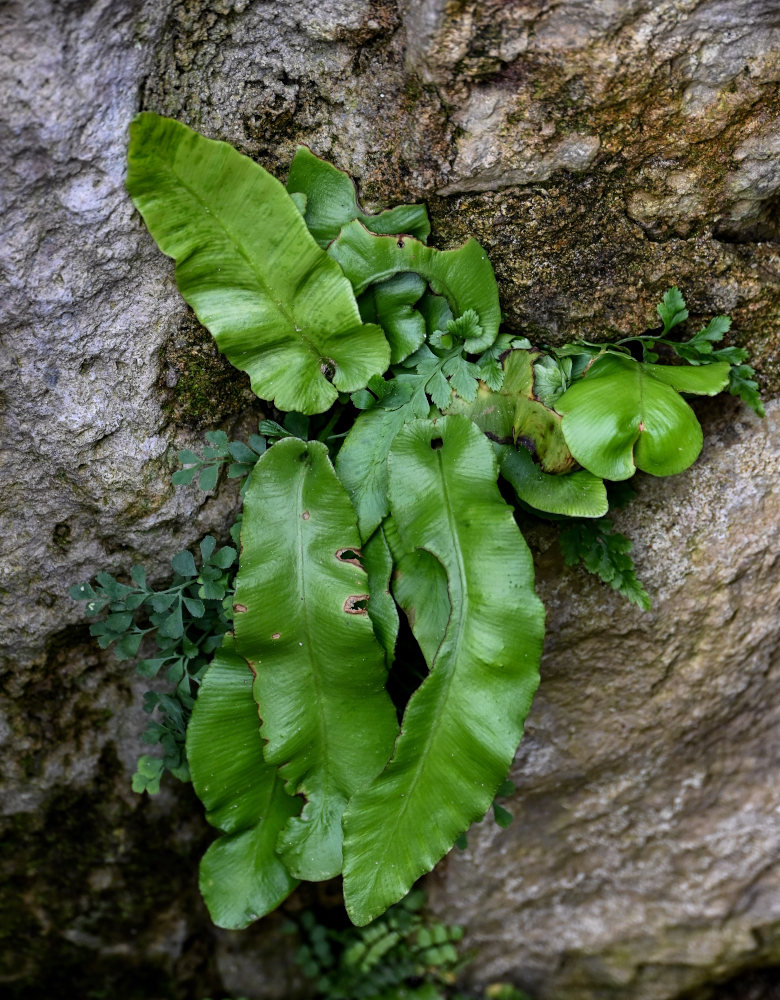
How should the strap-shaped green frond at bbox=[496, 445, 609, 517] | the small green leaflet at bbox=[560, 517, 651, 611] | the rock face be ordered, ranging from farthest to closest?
the small green leaflet at bbox=[560, 517, 651, 611]
the strap-shaped green frond at bbox=[496, 445, 609, 517]
the rock face

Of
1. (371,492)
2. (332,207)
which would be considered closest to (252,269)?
(332,207)

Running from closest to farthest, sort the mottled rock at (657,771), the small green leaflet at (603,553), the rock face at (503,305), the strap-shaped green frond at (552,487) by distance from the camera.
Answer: the rock face at (503,305), the strap-shaped green frond at (552,487), the small green leaflet at (603,553), the mottled rock at (657,771)

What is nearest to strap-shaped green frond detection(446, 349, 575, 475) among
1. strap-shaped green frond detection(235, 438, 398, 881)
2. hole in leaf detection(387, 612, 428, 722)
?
strap-shaped green frond detection(235, 438, 398, 881)

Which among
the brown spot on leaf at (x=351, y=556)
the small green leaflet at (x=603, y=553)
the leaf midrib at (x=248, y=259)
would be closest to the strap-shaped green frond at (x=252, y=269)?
the leaf midrib at (x=248, y=259)

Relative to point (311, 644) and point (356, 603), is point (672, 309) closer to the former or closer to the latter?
point (356, 603)

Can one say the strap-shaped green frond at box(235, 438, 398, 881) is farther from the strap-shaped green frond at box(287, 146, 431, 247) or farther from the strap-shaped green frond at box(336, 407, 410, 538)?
the strap-shaped green frond at box(287, 146, 431, 247)

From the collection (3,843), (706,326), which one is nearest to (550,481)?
(706,326)

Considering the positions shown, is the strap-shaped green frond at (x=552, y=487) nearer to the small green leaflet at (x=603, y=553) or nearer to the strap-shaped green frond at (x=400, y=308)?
the small green leaflet at (x=603, y=553)
